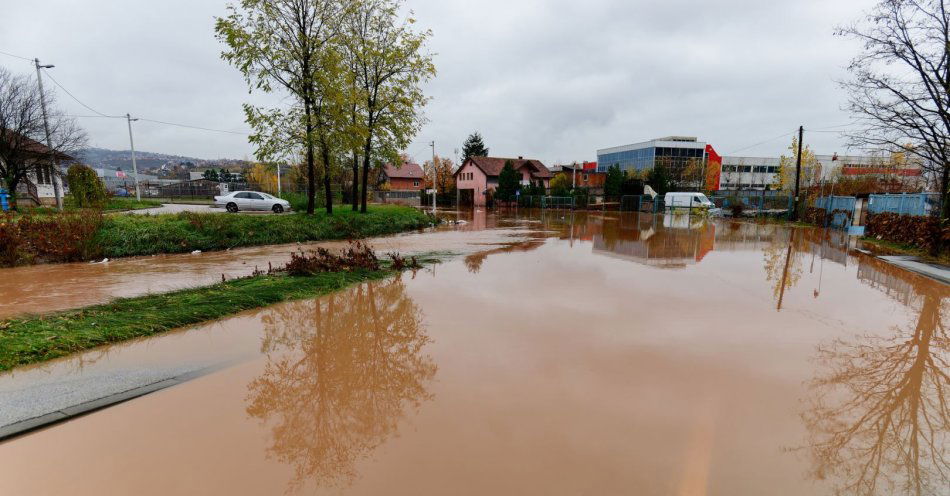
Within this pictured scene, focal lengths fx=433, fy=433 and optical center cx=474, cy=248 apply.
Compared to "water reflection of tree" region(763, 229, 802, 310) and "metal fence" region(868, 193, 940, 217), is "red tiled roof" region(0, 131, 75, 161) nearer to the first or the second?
"water reflection of tree" region(763, 229, 802, 310)

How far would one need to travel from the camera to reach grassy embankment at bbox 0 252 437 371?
5574mm

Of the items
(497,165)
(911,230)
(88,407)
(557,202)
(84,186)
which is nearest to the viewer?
(88,407)

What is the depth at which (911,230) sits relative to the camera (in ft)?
54.3

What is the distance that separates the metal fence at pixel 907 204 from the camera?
57.5 ft

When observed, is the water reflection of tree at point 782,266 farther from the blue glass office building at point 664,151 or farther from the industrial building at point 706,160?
the blue glass office building at point 664,151

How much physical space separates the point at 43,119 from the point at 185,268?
19958 millimetres

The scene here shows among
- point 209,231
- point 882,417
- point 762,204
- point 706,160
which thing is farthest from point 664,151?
point 882,417

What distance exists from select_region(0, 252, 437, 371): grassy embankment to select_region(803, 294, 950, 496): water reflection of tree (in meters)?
8.08

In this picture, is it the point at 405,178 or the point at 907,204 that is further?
the point at 405,178

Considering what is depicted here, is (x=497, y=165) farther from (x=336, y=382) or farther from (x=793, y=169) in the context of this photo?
(x=336, y=382)

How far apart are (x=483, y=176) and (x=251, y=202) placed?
34.3 m

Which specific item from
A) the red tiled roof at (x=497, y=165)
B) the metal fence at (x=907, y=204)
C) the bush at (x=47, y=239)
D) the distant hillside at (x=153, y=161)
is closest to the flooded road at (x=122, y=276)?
the bush at (x=47, y=239)

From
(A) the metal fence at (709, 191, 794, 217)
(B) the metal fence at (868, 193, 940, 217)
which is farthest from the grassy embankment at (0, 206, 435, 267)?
(A) the metal fence at (709, 191, 794, 217)

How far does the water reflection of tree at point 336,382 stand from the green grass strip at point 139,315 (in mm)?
922
